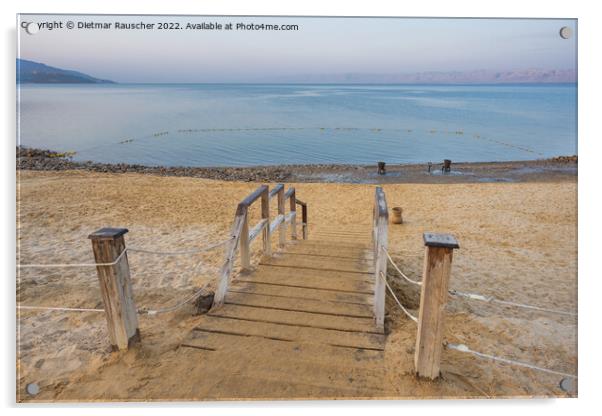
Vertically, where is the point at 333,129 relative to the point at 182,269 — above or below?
above

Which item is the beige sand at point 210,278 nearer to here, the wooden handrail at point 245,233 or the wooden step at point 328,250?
the wooden handrail at point 245,233

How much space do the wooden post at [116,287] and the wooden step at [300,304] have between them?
934mm

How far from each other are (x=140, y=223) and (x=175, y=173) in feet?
41.6

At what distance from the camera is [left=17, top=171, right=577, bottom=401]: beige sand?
9.72ft

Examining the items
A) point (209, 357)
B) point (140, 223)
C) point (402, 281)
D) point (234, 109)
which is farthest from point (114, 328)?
point (234, 109)

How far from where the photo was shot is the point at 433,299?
2.66 metres

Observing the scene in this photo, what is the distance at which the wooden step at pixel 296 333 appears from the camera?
3184mm

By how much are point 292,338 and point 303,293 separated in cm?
76

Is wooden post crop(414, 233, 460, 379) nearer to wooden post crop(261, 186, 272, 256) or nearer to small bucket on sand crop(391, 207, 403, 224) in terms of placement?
wooden post crop(261, 186, 272, 256)

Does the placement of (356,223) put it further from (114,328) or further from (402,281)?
(114,328)

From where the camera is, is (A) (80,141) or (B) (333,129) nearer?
(A) (80,141)

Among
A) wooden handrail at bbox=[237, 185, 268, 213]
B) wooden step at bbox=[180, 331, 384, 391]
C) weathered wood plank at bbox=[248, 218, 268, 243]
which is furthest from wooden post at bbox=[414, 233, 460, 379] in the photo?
weathered wood plank at bbox=[248, 218, 268, 243]

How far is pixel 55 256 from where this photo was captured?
21.1 ft
